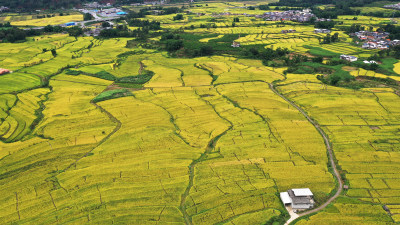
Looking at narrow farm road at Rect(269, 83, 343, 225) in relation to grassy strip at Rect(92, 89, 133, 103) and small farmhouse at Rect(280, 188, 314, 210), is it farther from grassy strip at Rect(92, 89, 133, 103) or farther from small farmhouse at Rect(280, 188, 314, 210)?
grassy strip at Rect(92, 89, 133, 103)

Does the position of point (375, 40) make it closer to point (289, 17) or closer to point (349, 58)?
point (349, 58)

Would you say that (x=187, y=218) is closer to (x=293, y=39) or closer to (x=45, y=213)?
(x=45, y=213)

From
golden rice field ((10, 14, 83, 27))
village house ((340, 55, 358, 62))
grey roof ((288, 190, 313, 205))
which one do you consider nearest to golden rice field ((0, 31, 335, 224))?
grey roof ((288, 190, 313, 205))

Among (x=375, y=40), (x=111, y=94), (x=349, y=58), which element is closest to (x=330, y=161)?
(x=111, y=94)

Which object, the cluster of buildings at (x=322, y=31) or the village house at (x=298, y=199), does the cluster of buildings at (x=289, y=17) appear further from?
the village house at (x=298, y=199)

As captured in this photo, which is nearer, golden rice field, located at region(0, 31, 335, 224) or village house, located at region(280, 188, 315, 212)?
village house, located at region(280, 188, 315, 212)

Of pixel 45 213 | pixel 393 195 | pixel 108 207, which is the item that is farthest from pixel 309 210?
pixel 45 213

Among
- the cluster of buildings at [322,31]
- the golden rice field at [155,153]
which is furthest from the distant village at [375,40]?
the golden rice field at [155,153]
